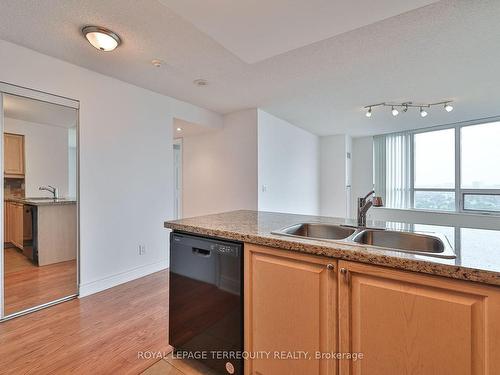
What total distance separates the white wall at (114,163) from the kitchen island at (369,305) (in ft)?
6.58

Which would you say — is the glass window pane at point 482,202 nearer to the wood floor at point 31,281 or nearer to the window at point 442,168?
the window at point 442,168

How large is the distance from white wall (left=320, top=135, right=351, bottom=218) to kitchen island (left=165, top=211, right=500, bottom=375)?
491cm

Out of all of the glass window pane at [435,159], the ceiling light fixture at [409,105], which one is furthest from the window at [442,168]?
the ceiling light fixture at [409,105]

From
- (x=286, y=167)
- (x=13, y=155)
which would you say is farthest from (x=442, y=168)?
(x=13, y=155)

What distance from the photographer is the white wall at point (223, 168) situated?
410 centimetres

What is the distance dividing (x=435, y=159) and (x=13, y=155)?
6.90m

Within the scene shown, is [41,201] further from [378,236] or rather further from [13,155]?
[378,236]

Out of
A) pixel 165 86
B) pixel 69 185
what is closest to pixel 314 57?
pixel 165 86

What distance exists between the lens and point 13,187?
222 cm

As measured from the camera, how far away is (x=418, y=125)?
5246 millimetres

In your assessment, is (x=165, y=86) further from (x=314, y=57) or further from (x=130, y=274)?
(x=130, y=274)

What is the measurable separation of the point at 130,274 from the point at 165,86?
2375mm

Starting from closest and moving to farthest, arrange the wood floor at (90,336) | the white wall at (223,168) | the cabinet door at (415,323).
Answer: the cabinet door at (415,323) → the wood floor at (90,336) → the white wall at (223,168)

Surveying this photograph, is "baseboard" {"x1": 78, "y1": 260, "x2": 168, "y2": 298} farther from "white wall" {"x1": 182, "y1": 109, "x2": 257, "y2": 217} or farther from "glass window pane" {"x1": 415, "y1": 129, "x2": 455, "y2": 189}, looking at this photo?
"glass window pane" {"x1": 415, "y1": 129, "x2": 455, "y2": 189}
